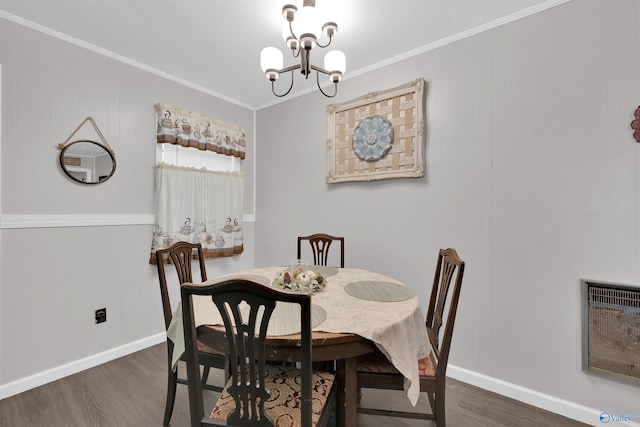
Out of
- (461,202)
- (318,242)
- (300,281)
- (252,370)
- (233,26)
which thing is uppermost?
(233,26)

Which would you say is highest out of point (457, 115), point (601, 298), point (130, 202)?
point (457, 115)

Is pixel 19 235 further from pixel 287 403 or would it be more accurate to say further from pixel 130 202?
pixel 287 403

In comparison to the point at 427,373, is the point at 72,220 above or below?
above

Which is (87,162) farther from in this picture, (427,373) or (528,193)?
(528,193)

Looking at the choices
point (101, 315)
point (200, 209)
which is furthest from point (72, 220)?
point (200, 209)

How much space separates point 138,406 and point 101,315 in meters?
0.94

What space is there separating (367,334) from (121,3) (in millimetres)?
2444

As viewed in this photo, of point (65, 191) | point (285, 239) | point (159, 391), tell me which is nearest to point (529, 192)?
point (285, 239)

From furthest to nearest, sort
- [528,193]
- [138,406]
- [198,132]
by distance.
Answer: [198,132] → [528,193] → [138,406]

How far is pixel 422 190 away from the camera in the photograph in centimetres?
243

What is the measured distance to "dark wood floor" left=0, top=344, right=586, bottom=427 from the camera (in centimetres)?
175

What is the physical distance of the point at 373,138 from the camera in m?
2.65

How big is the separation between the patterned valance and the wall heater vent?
3252mm

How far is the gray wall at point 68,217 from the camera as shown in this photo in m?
2.03
